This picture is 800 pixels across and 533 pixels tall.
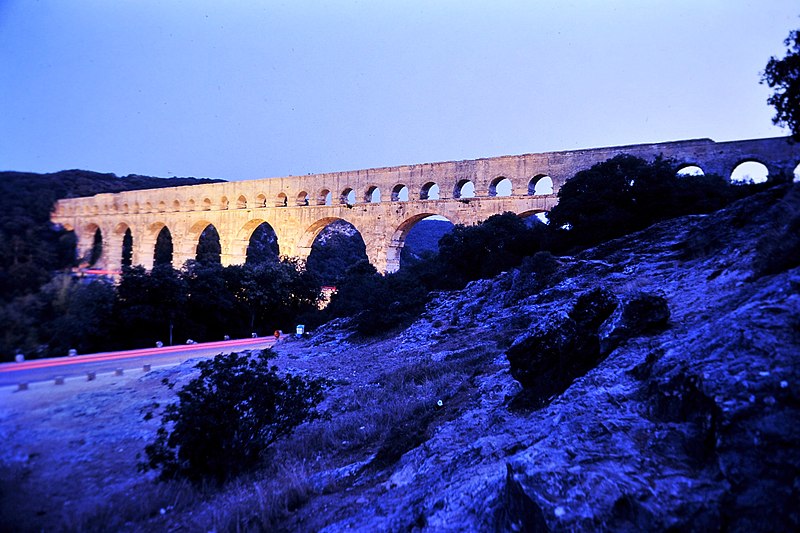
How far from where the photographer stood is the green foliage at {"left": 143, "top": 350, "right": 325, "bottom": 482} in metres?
2.84

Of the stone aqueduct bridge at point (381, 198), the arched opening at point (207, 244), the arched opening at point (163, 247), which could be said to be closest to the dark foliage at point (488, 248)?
the stone aqueduct bridge at point (381, 198)

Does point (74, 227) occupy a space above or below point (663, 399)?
above

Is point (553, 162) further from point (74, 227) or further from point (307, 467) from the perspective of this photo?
point (74, 227)

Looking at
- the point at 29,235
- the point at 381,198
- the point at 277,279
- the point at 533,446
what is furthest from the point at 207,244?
the point at 533,446

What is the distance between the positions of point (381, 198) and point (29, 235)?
658 inches

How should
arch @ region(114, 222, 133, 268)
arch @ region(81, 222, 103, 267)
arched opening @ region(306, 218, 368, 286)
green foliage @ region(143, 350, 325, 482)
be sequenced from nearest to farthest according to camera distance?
arch @ region(81, 222, 103, 267)
green foliage @ region(143, 350, 325, 482)
arch @ region(114, 222, 133, 268)
arched opening @ region(306, 218, 368, 286)

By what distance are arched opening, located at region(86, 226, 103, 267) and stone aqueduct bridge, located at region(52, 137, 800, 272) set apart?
701 cm

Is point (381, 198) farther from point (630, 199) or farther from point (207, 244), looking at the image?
point (207, 244)

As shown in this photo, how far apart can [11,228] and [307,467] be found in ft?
8.37

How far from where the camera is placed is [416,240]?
38.8m

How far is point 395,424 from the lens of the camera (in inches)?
153

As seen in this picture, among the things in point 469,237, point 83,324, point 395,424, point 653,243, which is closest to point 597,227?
point 653,243

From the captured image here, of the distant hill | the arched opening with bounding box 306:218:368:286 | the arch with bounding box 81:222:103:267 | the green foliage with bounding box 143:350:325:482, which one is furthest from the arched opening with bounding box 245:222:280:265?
the distant hill

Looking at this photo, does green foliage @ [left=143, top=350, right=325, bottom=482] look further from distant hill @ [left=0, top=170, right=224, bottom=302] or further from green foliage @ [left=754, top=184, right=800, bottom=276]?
green foliage @ [left=754, top=184, right=800, bottom=276]
